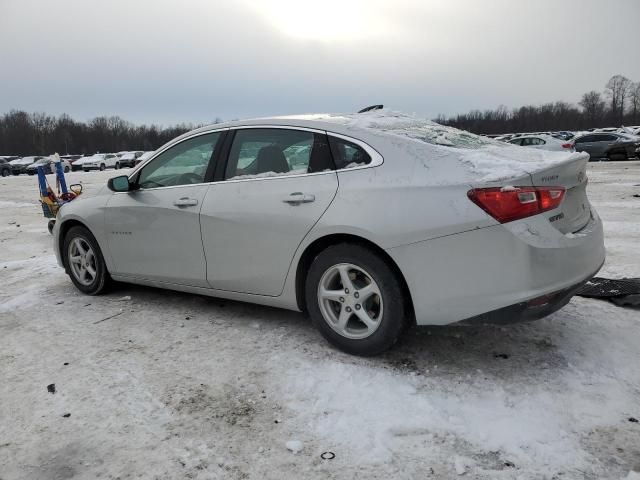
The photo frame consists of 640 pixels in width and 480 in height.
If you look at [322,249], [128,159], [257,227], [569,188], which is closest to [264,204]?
[257,227]

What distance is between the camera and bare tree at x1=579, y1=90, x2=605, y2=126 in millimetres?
115750

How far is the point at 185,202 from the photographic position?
13.5ft

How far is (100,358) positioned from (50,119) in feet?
372

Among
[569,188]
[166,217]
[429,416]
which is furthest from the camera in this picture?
[166,217]

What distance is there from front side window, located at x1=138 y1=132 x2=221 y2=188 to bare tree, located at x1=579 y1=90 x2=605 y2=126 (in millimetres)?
127646

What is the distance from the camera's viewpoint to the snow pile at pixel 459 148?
2992 millimetres

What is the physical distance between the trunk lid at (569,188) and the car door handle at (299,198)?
1.37 m

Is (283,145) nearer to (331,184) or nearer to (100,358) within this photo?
(331,184)

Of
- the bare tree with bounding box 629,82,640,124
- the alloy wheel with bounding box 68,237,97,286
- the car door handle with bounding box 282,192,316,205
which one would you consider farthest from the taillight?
the bare tree with bounding box 629,82,640,124

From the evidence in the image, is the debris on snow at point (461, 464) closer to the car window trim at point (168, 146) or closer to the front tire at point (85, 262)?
the car window trim at point (168, 146)

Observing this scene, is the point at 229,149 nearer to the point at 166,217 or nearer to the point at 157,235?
the point at 166,217

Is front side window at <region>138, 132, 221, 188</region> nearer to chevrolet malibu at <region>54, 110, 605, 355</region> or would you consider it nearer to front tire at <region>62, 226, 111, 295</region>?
chevrolet malibu at <region>54, 110, 605, 355</region>

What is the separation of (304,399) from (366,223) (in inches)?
43.4

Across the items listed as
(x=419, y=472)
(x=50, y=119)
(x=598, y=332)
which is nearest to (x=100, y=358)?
(x=419, y=472)
